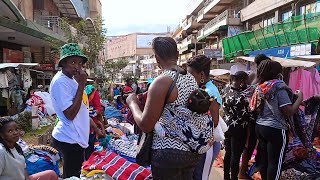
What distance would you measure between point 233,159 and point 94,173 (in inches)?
80.8

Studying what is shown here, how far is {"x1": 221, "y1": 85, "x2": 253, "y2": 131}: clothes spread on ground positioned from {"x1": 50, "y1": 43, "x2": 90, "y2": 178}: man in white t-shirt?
2.23 metres

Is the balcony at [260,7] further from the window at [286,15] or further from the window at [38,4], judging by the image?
the window at [38,4]

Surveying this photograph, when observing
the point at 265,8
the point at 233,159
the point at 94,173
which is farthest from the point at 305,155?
the point at 265,8

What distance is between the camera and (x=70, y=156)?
9.94 ft

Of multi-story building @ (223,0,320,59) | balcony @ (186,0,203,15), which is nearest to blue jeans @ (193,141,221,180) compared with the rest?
multi-story building @ (223,0,320,59)

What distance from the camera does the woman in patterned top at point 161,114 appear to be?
7.00ft

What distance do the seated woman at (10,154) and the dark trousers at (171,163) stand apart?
1500 mm

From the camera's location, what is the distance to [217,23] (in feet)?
102

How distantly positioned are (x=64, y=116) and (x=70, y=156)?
1.22 ft

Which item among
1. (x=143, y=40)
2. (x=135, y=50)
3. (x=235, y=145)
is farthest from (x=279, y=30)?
(x=143, y=40)

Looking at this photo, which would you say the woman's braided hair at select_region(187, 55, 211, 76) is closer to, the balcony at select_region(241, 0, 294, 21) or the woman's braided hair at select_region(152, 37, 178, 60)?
the woman's braided hair at select_region(152, 37, 178, 60)

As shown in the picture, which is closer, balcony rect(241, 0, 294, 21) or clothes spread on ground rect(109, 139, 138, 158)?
clothes spread on ground rect(109, 139, 138, 158)

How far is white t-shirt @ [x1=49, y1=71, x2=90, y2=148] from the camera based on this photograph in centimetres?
286

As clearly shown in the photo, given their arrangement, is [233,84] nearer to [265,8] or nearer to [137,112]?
[137,112]
